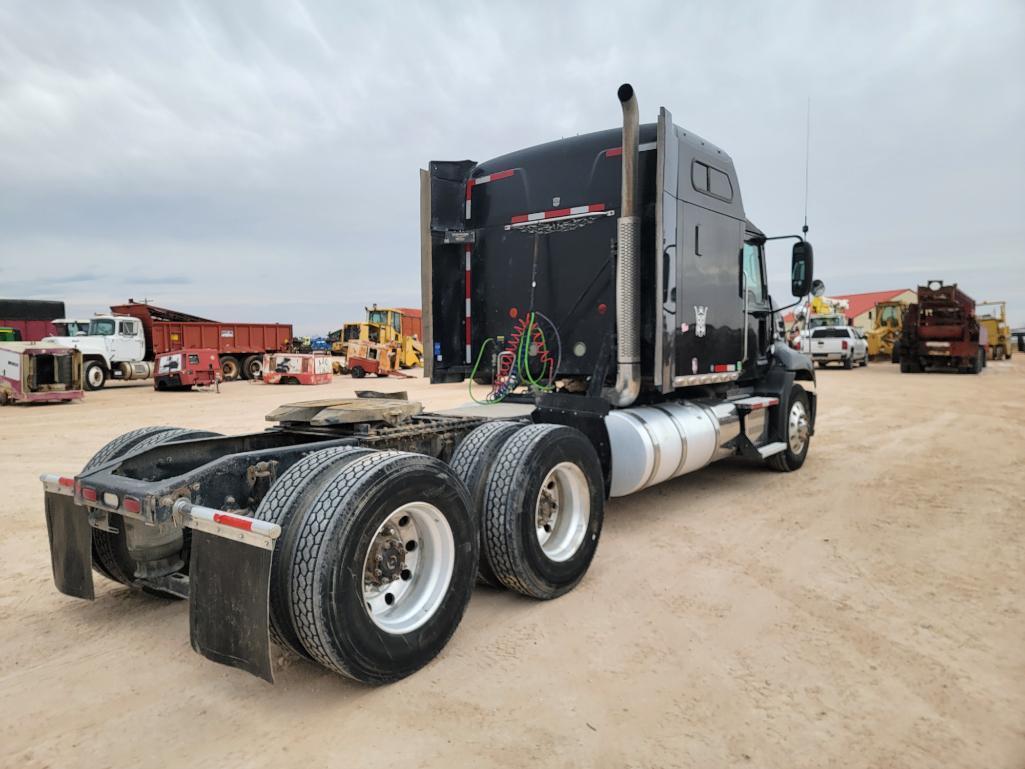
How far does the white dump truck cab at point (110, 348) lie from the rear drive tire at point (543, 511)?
20547mm

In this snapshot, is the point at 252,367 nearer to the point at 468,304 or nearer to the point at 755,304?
the point at 468,304

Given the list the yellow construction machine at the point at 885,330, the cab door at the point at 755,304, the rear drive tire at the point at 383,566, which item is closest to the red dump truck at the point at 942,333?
the yellow construction machine at the point at 885,330

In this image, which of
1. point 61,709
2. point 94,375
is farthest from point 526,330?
point 94,375

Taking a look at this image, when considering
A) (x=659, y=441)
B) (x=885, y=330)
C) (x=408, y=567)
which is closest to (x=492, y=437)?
(x=408, y=567)

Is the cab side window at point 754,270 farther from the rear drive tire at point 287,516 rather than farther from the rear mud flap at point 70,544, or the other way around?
the rear mud flap at point 70,544

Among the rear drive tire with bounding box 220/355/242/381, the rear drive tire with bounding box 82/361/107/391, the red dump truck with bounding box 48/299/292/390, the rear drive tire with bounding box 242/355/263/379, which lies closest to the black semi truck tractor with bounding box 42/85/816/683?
the red dump truck with bounding box 48/299/292/390

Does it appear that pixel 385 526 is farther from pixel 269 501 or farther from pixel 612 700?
pixel 612 700

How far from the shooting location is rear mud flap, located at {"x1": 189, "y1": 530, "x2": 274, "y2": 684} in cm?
249

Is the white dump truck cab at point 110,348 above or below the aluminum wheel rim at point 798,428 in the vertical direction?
above

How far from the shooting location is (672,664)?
311 centimetres

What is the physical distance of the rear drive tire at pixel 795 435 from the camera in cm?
742

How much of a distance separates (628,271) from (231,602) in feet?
11.7

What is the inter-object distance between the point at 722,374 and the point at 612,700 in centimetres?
415

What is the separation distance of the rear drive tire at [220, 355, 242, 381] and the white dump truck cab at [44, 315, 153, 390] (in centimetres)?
307
